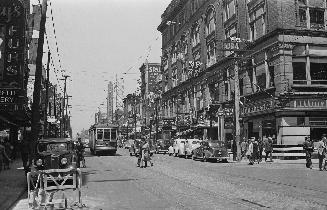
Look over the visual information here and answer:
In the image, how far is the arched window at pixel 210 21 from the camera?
167 ft

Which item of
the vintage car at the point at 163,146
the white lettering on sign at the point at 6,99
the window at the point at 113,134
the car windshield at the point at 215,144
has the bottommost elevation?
the vintage car at the point at 163,146

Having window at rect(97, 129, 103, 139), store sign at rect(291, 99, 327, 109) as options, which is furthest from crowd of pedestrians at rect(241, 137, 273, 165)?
window at rect(97, 129, 103, 139)

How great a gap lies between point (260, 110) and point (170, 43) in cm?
4000

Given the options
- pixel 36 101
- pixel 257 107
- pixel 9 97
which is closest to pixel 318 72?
pixel 257 107

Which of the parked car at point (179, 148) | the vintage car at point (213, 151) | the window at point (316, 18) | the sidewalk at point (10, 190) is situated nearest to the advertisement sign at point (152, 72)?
the parked car at point (179, 148)

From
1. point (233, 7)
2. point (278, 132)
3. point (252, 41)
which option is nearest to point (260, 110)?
point (278, 132)

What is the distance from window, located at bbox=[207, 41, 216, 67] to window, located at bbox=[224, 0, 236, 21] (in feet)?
15.3

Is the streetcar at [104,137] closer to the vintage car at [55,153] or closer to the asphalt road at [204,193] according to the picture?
the vintage car at [55,153]

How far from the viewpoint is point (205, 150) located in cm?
3275

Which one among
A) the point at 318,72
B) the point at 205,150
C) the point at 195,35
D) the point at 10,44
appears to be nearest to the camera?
the point at 10,44

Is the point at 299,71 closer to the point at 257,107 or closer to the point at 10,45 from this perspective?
the point at 257,107

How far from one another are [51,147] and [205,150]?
1682cm

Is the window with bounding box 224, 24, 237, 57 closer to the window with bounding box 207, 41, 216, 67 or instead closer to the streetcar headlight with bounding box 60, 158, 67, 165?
the window with bounding box 207, 41, 216, 67

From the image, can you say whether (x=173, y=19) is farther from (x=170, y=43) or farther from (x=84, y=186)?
(x=84, y=186)
